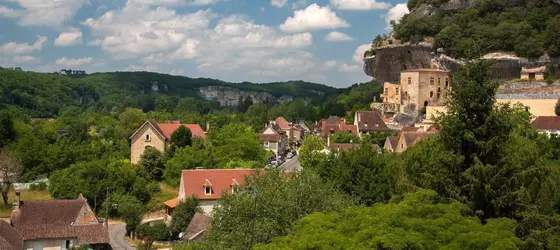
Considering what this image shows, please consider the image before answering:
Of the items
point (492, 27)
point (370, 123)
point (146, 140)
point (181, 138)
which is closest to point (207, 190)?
point (181, 138)

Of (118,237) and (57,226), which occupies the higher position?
(57,226)

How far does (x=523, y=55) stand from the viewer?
5428cm

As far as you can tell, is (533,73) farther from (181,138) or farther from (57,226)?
(57,226)

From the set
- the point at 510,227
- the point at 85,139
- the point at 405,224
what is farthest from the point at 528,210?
the point at 85,139

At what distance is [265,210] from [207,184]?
14630 millimetres

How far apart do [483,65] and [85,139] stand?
187 ft

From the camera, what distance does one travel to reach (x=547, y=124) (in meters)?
43.4

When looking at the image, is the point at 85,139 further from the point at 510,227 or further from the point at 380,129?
the point at 510,227

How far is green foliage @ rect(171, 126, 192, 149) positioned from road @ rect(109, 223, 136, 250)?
44.8 ft

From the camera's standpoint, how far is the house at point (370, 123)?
6184 cm

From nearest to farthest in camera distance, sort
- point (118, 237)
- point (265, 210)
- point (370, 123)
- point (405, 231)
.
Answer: point (405, 231) → point (265, 210) → point (118, 237) → point (370, 123)

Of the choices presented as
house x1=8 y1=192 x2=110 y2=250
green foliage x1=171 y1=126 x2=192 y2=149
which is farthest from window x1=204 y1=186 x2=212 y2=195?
green foliage x1=171 y1=126 x2=192 y2=149

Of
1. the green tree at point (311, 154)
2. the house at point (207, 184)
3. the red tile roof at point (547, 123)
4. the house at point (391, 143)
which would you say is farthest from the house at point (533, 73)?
the house at point (207, 184)

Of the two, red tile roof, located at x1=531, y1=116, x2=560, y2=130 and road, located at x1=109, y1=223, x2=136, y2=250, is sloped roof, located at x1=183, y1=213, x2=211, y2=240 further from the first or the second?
red tile roof, located at x1=531, y1=116, x2=560, y2=130
